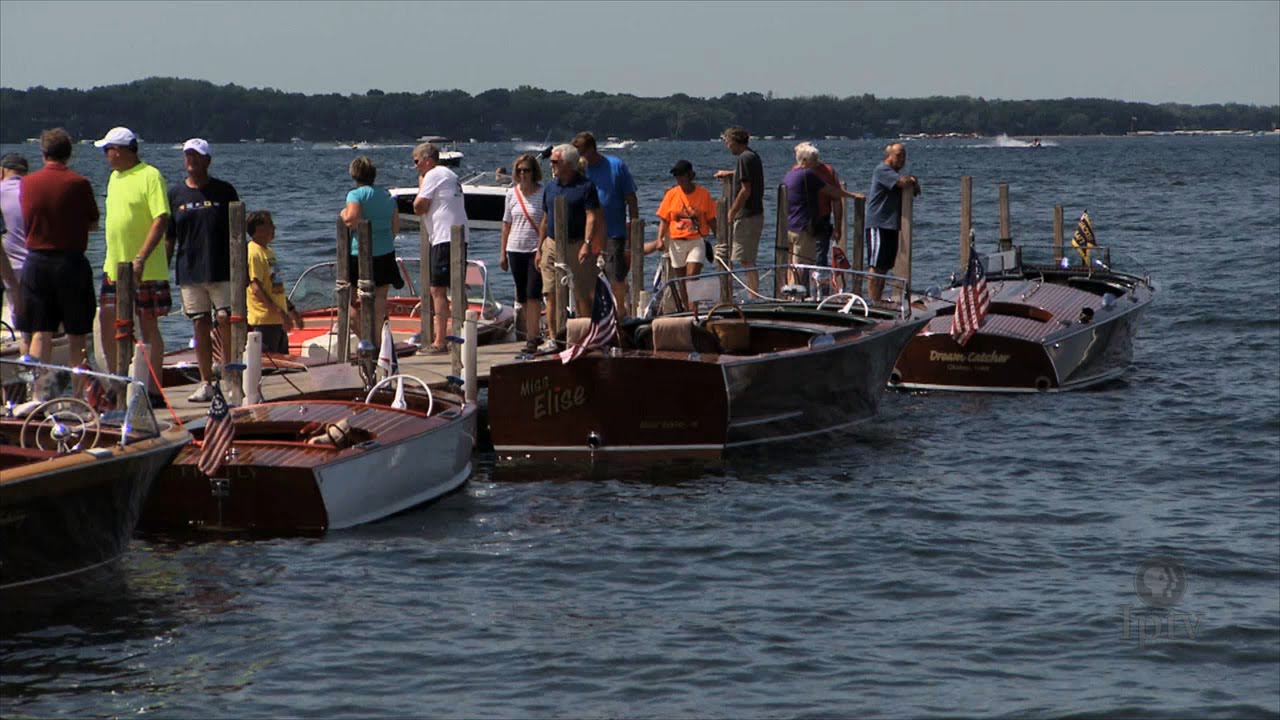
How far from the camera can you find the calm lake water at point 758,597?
9.91 m

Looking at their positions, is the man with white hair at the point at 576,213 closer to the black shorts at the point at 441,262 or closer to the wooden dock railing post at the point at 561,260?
the wooden dock railing post at the point at 561,260

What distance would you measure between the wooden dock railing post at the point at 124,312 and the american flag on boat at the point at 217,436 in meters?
1.28

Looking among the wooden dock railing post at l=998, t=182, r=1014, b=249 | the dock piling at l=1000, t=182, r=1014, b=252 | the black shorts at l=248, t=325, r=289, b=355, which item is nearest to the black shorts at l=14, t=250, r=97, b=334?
the black shorts at l=248, t=325, r=289, b=355

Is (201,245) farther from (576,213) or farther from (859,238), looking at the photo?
(859,238)

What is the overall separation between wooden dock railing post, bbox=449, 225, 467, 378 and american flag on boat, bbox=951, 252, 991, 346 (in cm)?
587

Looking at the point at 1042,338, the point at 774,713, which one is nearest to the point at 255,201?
the point at 1042,338

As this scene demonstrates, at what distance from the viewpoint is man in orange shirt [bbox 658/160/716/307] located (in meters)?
19.2

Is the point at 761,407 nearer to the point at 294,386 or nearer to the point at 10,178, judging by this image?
the point at 294,386

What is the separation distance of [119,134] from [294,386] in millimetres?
2598

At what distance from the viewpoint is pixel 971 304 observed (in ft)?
64.3

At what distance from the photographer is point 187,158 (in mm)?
13742

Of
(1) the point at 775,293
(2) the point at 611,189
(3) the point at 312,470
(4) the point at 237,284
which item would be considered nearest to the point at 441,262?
(2) the point at 611,189

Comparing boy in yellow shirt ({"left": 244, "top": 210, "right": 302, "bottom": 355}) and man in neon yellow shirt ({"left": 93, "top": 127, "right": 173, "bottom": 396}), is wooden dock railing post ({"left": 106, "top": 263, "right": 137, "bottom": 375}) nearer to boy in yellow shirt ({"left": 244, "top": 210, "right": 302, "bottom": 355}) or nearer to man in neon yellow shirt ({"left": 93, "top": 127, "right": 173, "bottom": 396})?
man in neon yellow shirt ({"left": 93, "top": 127, "right": 173, "bottom": 396})

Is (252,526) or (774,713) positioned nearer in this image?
(774,713)
